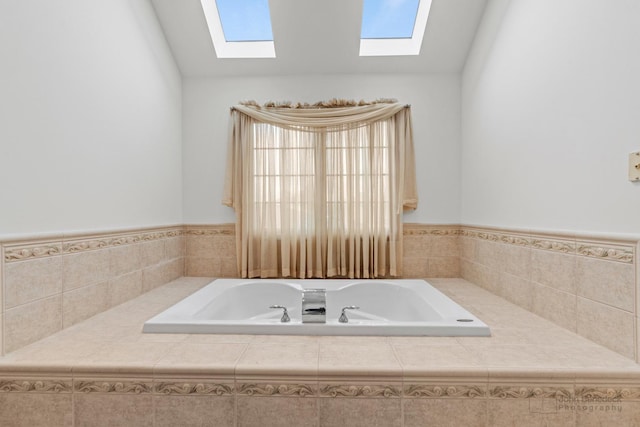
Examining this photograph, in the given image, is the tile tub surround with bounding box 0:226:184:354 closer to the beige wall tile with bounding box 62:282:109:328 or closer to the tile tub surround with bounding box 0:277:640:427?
the beige wall tile with bounding box 62:282:109:328

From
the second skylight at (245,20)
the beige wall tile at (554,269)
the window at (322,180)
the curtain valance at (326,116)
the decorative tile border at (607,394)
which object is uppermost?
the second skylight at (245,20)

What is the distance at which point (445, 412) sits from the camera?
104 centimetres

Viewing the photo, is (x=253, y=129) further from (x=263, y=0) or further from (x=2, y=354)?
(x=2, y=354)

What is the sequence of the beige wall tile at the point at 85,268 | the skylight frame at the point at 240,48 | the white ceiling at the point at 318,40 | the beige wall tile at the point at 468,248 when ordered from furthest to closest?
1. the skylight frame at the point at 240,48
2. the beige wall tile at the point at 468,248
3. the white ceiling at the point at 318,40
4. the beige wall tile at the point at 85,268

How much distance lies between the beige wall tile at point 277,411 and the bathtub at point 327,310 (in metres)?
0.32

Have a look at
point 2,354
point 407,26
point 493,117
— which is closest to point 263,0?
point 407,26

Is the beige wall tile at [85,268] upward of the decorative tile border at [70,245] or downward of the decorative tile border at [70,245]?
downward

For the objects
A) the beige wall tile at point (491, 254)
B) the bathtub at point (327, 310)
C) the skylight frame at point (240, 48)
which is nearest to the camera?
the bathtub at point (327, 310)

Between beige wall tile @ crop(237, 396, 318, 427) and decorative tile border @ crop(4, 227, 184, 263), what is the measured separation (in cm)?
102

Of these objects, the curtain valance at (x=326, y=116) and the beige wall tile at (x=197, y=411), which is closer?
the beige wall tile at (x=197, y=411)

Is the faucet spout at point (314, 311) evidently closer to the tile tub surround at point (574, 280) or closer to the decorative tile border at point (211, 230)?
the tile tub surround at point (574, 280)

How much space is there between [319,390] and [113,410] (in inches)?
27.7

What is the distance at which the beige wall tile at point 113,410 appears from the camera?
3.51 feet

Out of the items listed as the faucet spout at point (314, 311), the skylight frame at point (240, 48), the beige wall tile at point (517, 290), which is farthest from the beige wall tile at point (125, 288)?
the beige wall tile at point (517, 290)
